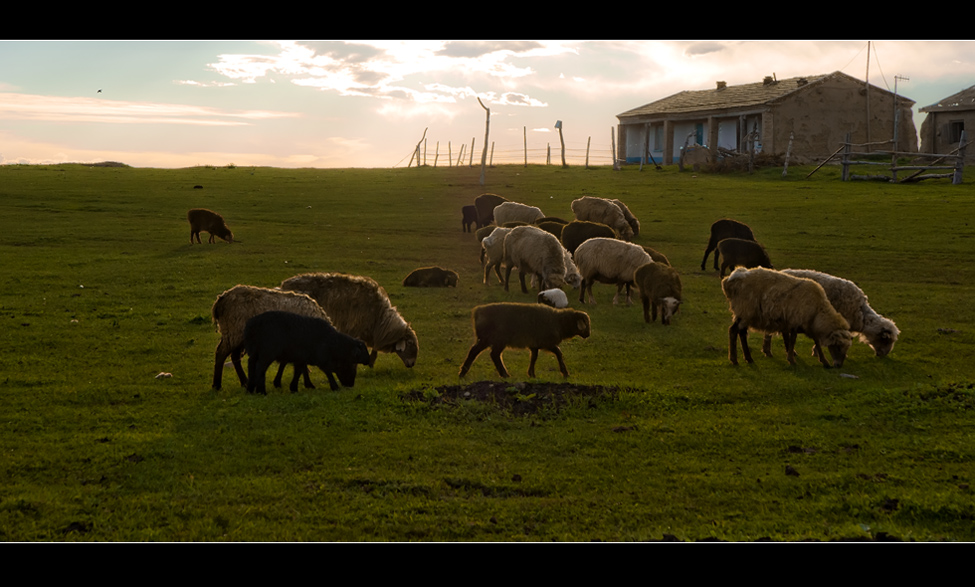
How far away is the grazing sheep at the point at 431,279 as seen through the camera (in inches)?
734

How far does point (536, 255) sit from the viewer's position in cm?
1722

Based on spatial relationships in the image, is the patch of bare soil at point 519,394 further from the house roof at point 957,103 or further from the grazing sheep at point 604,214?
the house roof at point 957,103

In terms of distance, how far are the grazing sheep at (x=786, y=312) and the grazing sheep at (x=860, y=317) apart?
3.79 feet

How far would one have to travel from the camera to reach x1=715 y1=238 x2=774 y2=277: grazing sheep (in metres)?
18.5

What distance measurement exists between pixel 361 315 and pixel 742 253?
10.8m

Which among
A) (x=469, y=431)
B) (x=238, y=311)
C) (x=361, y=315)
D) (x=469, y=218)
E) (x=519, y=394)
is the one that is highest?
(x=469, y=218)

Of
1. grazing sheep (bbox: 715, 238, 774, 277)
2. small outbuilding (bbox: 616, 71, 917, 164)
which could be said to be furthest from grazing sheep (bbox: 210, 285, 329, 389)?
small outbuilding (bbox: 616, 71, 917, 164)

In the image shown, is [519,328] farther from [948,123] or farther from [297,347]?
[948,123]

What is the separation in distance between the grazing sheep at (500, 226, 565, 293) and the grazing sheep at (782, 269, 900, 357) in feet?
18.0

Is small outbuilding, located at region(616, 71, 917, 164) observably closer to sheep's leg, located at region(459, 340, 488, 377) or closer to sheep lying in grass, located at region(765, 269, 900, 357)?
sheep lying in grass, located at region(765, 269, 900, 357)

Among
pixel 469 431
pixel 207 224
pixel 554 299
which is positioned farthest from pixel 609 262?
pixel 207 224

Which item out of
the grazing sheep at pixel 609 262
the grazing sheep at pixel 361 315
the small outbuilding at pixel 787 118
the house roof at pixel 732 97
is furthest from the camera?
the house roof at pixel 732 97

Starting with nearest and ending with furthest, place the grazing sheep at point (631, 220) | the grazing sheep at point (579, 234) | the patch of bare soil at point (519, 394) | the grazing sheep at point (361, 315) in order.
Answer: the patch of bare soil at point (519, 394) < the grazing sheep at point (361, 315) < the grazing sheep at point (579, 234) < the grazing sheep at point (631, 220)

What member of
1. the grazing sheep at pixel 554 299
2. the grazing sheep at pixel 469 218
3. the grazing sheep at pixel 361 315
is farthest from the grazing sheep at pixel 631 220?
the grazing sheep at pixel 361 315
